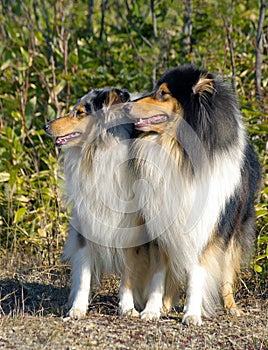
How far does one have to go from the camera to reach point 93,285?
4816mm

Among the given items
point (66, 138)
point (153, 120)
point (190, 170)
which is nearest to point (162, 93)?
point (153, 120)

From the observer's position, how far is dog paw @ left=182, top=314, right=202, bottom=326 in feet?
14.3

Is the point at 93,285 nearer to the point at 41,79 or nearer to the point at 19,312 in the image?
the point at 19,312

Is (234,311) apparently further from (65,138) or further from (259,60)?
(259,60)

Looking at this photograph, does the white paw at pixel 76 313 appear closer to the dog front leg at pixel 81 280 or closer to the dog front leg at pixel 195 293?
the dog front leg at pixel 81 280

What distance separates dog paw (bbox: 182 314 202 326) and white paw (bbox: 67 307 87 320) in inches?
26.7

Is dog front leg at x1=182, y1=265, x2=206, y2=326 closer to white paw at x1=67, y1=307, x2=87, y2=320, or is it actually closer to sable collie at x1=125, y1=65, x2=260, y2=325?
sable collie at x1=125, y1=65, x2=260, y2=325

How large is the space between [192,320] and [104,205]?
96 centimetres

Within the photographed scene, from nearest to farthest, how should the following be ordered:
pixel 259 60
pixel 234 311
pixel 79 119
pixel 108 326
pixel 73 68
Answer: pixel 108 326
pixel 79 119
pixel 234 311
pixel 259 60
pixel 73 68

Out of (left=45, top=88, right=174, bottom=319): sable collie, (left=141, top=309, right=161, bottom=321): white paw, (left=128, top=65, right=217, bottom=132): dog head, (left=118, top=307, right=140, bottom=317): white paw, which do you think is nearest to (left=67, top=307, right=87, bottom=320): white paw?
(left=45, top=88, right=174, bottom=319): sable collie

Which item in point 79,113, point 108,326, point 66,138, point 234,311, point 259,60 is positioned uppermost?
point 79,113

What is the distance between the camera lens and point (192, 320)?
436 centimetres

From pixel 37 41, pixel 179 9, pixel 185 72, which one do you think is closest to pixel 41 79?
pixel 37 41

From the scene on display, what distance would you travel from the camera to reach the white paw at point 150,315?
4512 mm
